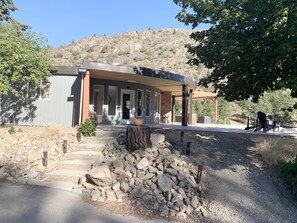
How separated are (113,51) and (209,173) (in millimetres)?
49402

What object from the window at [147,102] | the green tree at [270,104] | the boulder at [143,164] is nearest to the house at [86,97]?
the window at [147,102]

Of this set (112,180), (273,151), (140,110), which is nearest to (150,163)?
(112,180)

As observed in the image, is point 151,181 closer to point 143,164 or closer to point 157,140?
point 143,164

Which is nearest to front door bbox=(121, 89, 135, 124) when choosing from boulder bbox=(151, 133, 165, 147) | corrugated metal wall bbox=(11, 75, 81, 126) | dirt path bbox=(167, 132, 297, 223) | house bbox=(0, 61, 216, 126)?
house bbox=(0, 61, 216, 126)

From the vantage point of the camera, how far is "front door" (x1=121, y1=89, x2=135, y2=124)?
17672 mm

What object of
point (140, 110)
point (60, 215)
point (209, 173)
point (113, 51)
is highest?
point (113, 51)

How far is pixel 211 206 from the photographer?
618 centimetres

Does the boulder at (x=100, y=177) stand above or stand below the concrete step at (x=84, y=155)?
below

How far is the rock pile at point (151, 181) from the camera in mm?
6195

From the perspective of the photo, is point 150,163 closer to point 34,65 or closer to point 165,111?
point 34,65

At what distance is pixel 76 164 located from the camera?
8.22 m

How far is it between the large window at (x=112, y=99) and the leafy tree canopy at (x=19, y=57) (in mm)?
3917

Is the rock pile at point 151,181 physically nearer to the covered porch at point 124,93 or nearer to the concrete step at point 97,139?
the concrete step at point 97,139

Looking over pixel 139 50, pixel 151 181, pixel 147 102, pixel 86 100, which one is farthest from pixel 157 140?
pixel 139 50
